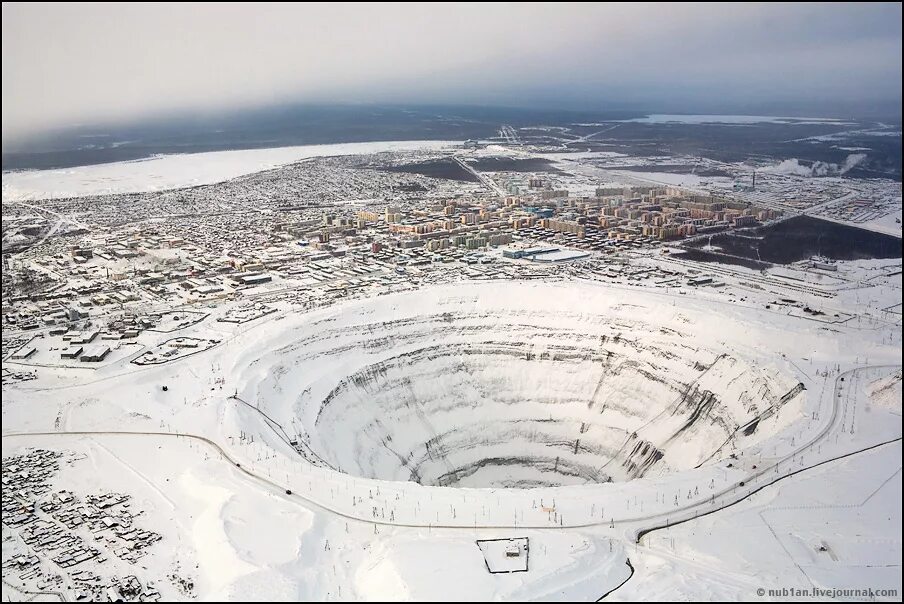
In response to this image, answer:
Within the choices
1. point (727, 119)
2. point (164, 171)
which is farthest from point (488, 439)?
point (727, 119)

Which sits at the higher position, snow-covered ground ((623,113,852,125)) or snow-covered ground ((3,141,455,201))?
snow-covered ground ((623,113,852,125))

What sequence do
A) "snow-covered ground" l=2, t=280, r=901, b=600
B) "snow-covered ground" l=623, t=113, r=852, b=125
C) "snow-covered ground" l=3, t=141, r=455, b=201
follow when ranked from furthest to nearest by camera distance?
"snow-covered ground" l=623, t=113, r=852, b=125 → "snow-covered ground" l=3, t=141, r=455, b=201 → "snow-covered ground" l=2, t=280, r=901, b=600

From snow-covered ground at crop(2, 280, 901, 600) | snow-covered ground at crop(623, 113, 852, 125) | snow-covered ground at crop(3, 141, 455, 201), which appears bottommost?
snow-covered ground at crop(2, 280, 901, 600)

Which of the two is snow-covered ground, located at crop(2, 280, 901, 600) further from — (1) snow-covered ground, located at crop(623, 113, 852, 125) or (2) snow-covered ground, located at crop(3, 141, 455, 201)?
(1) snow-covered ground, located at crop(623, 113, 852, 125)

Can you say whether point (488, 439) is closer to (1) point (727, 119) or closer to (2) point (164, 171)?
(2) point (164, 171)

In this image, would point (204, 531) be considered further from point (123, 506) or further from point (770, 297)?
point (770, 297)

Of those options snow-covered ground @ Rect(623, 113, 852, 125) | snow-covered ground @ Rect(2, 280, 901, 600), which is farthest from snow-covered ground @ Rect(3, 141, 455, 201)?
snow-covered ground @ Rect(2, 280, 901, 600)

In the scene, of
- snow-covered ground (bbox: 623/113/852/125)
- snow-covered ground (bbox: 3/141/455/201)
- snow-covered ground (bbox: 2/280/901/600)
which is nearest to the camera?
snow-covered ground (bbox: 2/280/901/600)

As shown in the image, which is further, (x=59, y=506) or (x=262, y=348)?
(x=262, y=348)

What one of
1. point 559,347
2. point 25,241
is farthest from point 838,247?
point 25,241
